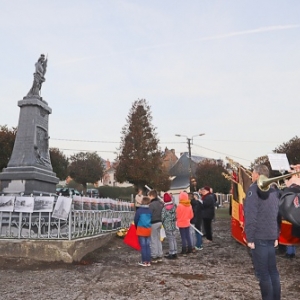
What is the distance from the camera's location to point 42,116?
46.8ft

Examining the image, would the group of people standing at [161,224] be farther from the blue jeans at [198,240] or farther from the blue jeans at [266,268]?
the blue jeans at [266,268]

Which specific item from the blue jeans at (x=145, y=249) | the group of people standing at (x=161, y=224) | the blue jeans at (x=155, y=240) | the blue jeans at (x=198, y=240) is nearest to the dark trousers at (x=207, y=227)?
the group of people standing at (x=161, y=224)

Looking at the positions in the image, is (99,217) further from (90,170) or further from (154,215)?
(90,170)

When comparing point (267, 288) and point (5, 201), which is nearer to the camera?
point (267, 288)

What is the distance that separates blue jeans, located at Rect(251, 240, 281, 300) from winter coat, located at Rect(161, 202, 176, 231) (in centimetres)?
509

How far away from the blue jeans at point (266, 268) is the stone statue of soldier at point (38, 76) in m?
11.5

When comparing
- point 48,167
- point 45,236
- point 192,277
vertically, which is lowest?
point 192,277

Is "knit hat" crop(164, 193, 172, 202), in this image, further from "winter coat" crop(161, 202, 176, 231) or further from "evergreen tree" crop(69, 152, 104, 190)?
"evergreen tree" crop(69, 152, 104, 190)

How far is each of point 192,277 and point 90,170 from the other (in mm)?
55010

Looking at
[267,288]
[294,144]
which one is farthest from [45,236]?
[294,144]

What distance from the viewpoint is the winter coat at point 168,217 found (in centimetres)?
962

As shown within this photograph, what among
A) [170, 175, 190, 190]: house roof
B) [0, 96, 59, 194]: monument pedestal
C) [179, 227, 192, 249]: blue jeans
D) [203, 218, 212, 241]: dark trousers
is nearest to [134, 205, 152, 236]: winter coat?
[179, 227, 192, 249]: blue jeans

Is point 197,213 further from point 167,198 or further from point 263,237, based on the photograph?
point 263,237

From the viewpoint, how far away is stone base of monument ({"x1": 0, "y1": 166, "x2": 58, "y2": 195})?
12.8 m
